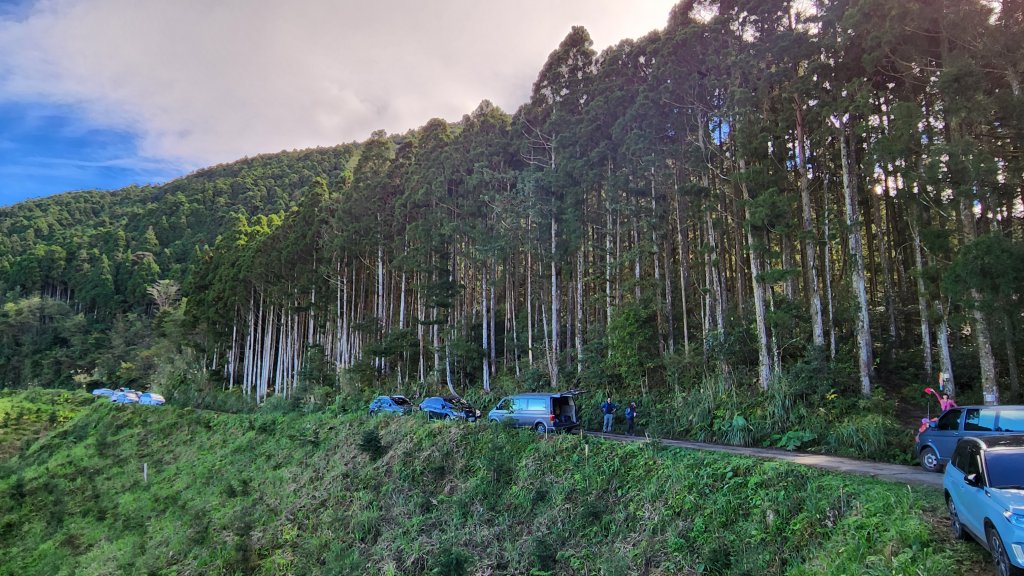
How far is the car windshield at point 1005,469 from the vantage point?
5.12 metres

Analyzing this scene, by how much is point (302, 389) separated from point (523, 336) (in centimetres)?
1670

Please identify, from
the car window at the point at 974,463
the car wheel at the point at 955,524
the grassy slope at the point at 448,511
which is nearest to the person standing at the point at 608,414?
the grassy slope at the point at 448,511

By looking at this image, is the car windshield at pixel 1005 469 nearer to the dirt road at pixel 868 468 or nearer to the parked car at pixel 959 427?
the parked car at pixel 959 427

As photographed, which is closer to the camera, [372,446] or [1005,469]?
[1005,469]

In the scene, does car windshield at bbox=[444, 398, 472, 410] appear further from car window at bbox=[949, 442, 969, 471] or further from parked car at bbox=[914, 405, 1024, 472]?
car window at bbox=[949, 442, 969, 471]

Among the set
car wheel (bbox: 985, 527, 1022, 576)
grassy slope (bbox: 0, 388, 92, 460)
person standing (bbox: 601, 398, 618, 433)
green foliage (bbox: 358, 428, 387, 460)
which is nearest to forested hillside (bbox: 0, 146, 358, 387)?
grassy slope (bbox: 0, 388, 92, 460)

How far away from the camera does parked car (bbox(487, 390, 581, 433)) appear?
15656 millimetres

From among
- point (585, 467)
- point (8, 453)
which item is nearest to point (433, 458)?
point (585, 467)

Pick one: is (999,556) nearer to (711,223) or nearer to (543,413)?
(543,413)

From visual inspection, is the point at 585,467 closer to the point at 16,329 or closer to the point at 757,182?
the point at 757,182

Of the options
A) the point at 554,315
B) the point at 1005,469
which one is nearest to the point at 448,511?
the point at 1005,469

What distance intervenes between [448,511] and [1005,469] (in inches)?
425

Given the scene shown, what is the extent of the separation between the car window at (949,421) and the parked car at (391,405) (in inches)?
712

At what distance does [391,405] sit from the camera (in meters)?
23.2
